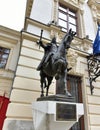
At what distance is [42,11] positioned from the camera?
6.59 m

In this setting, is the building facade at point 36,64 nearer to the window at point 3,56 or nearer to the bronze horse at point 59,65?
the window at point 3,56

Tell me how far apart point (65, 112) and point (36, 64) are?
7.53 ft

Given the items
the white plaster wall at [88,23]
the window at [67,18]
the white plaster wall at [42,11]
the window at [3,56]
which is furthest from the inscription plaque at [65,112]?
the white plaster wall at [88,23]

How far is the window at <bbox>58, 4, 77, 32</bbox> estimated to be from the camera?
23.8 ft

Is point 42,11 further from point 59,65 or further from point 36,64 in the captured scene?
point 59,65

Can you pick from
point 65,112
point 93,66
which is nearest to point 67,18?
point 93,66

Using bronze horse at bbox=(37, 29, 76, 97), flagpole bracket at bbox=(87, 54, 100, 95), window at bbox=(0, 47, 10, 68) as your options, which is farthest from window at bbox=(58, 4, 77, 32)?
bronze horse at bbox=(37, 29, 76, 97)

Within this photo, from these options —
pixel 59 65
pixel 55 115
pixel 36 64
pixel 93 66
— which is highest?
pixel 93 66

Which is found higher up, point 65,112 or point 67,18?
point 67,18

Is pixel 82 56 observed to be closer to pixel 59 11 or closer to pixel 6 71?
pixel 59 11

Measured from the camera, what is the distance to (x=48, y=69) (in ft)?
12.9

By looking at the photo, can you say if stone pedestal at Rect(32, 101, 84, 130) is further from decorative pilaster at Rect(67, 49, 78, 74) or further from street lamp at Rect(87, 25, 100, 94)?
street lamp at Rect(87, 25, 100, 94)

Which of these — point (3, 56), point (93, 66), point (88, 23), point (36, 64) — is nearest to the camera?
point (36, 64)

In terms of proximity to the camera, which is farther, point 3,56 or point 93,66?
point 93,66
